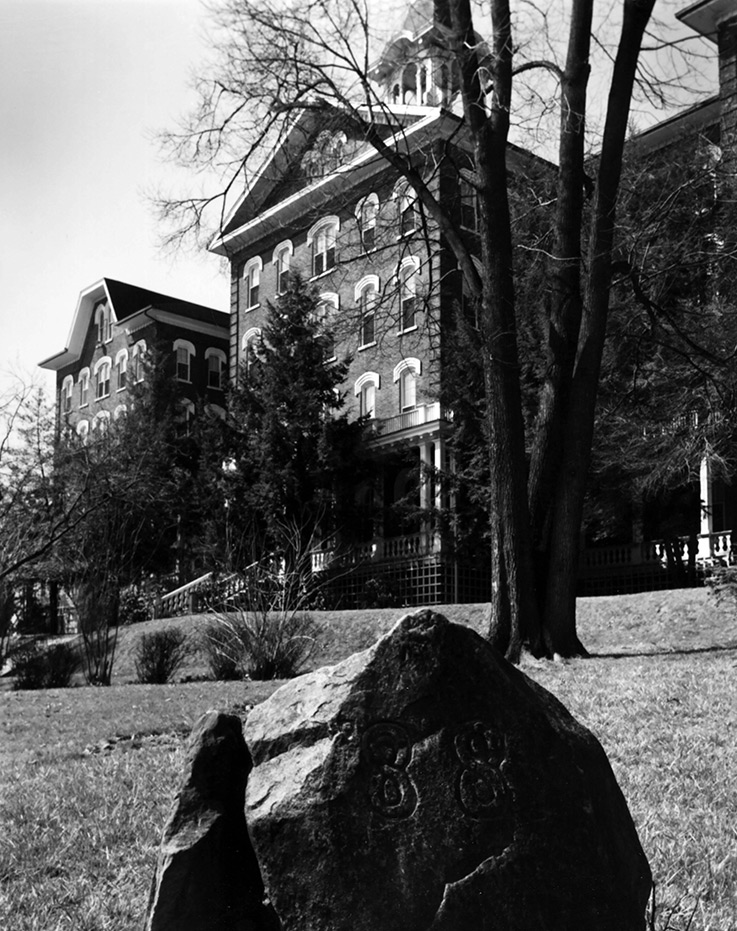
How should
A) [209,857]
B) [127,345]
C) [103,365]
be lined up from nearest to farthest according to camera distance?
[209,857], [127,345], [103,365]

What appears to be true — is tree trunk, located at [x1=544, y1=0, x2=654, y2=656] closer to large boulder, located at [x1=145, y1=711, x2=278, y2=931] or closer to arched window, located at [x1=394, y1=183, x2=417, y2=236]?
arched window, located at [x1=394, y1=183, x2=417, y2=236]

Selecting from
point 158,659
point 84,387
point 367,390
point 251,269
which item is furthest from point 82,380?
point 158,659

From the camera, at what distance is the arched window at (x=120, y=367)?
4569 cm

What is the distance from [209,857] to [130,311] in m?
44.9

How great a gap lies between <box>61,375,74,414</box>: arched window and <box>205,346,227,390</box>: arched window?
8634mm

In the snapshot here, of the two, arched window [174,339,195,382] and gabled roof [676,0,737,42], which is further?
arched window [174,339,195,382]

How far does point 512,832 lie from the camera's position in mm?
3359

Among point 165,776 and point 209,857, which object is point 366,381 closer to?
point 165,776

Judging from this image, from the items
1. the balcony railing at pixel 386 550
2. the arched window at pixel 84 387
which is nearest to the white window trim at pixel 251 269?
the arched window at pixel 84 387

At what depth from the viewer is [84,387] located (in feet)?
163

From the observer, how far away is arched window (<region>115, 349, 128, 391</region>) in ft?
150

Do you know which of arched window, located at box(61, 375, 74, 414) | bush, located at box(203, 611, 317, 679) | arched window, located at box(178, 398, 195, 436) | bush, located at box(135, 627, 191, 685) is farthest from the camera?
arched window, located at box(61, 375, 74, 414)

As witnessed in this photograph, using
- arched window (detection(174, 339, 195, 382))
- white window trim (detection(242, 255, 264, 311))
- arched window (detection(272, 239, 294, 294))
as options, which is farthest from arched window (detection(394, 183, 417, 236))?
arched window (detection(174, 339, 195, 382))

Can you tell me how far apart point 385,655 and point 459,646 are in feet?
0.80
